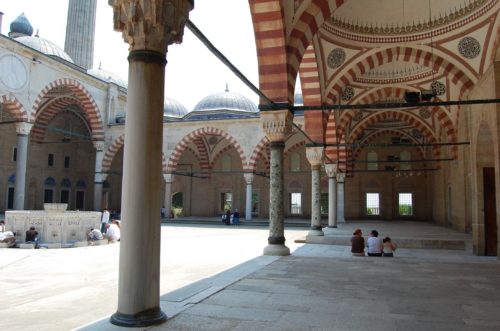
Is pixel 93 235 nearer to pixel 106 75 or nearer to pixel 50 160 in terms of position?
pixel 50 160

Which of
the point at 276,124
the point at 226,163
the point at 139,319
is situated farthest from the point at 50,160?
the point at 139,319

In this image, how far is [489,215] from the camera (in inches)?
332

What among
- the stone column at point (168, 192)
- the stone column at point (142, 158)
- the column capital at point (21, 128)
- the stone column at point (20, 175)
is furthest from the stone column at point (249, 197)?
the stone column at point (142, 158)

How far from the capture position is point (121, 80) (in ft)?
87.6

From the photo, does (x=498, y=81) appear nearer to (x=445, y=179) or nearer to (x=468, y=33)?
(x=468, y=33)

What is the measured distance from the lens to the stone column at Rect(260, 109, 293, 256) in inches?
284

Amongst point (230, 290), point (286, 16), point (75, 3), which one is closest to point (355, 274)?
point (230, 290)

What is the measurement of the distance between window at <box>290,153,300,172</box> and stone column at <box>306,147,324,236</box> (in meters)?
11.3

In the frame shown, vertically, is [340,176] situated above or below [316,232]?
above

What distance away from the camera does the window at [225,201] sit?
24.1 metres

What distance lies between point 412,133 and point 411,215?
4.03 metres

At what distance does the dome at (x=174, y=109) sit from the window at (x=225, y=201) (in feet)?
19.2

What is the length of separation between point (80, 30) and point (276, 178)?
20.7 meters

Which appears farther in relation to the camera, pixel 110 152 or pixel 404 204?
pixel 404 204
